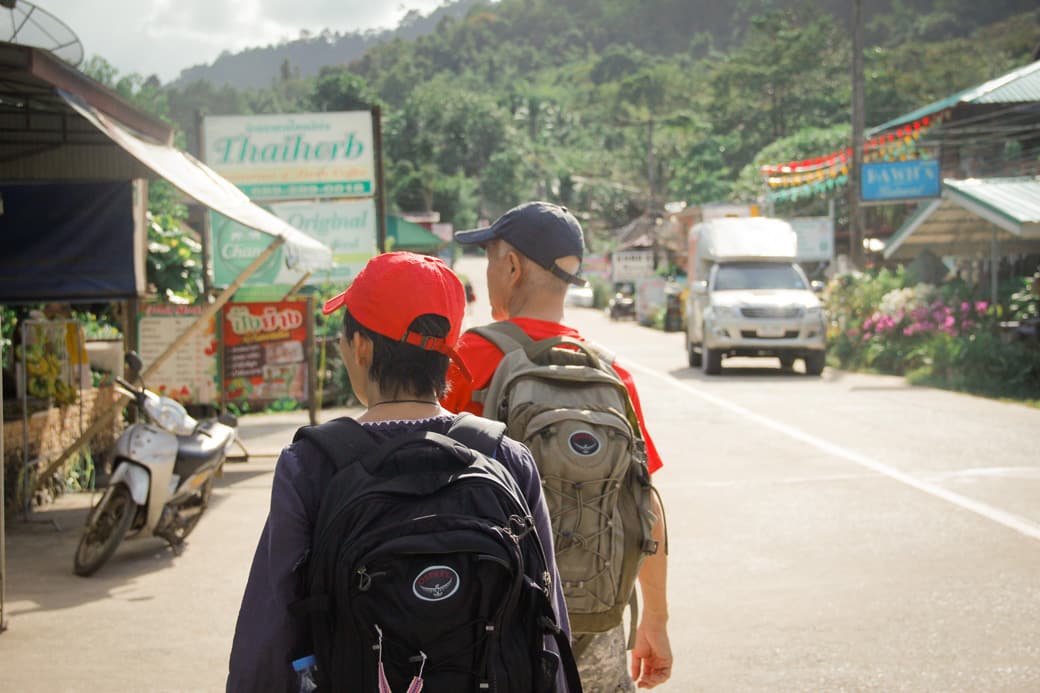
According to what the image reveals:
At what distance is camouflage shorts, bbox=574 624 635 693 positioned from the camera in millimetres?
2891

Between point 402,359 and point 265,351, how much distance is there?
11731 millimetres

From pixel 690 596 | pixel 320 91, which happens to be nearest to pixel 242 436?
pixel 690 596

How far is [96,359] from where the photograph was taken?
38.9 feet

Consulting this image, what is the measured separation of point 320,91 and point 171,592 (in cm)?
7604

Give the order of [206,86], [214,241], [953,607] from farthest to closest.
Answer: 1. [206,86]
2. [214,241]
3. [953,607]

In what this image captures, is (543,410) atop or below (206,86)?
below

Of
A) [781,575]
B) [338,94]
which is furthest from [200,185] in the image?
[338,94]

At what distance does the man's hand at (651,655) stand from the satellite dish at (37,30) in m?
5.84

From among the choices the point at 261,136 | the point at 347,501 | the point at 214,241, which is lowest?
the point at 347,501

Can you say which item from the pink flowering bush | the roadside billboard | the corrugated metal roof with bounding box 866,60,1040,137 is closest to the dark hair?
the pink flowering bush

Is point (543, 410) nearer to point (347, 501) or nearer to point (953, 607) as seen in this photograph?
point (347, 501)

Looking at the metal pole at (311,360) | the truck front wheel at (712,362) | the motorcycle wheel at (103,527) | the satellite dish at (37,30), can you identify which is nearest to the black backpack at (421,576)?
the motorcycle wheel at (103,527)

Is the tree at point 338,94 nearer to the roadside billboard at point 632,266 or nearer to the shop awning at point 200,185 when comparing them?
the roadside billboard at point 632,266

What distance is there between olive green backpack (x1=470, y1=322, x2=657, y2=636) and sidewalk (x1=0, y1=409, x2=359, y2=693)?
9.22 ft
